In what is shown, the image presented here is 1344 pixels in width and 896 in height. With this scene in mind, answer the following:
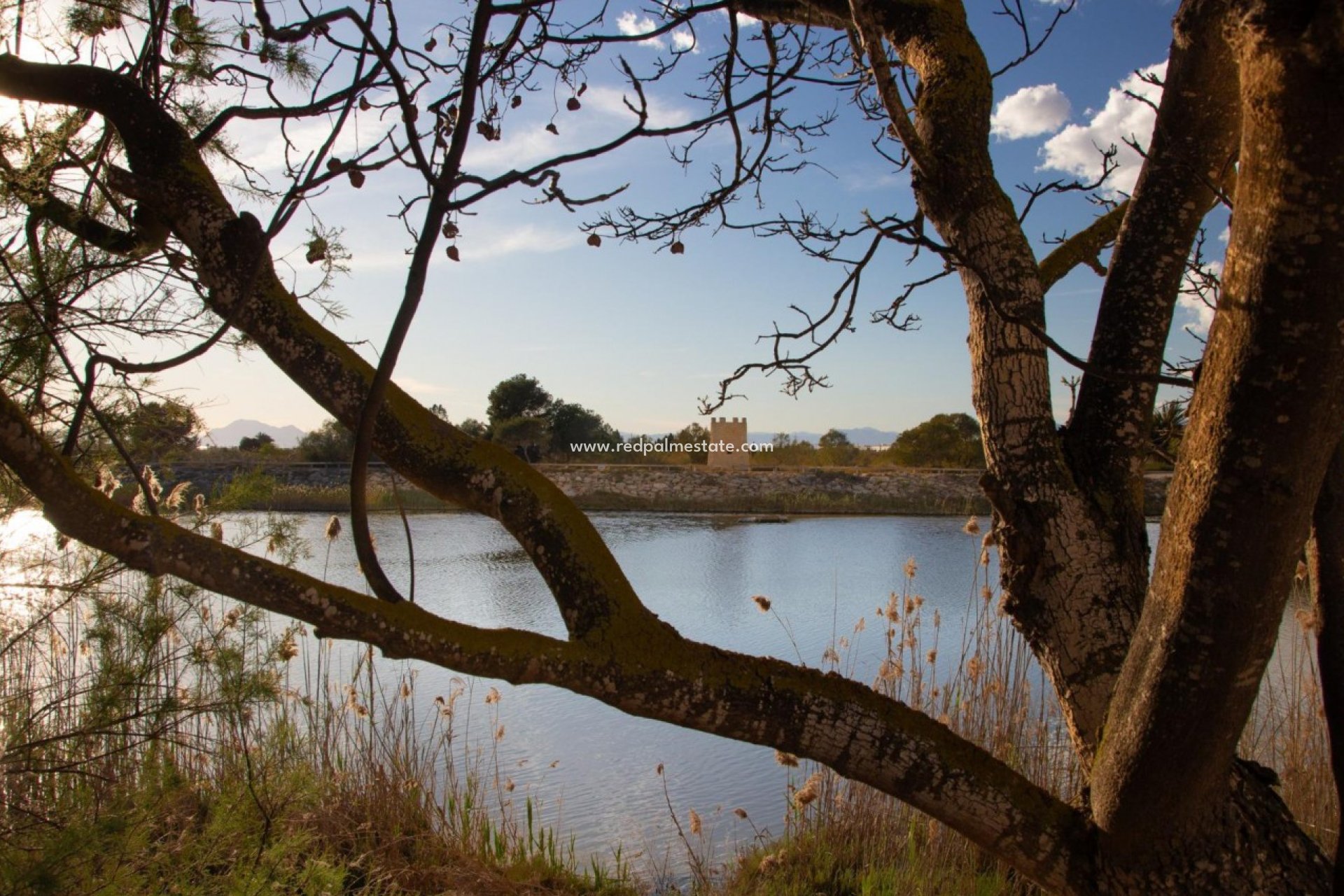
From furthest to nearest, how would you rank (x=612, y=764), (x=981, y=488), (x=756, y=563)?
(x=756, y=563), (x=612, y=764), (x=981, y=488)

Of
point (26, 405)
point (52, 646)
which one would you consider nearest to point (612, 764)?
point (52, 646)

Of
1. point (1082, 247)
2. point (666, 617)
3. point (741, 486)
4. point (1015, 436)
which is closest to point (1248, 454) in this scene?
point (1015, 436)

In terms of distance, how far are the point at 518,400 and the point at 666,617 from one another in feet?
38.2

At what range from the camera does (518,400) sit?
16.2 m

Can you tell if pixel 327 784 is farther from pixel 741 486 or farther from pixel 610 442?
pixel 610 442

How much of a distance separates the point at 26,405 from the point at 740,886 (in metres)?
2.12

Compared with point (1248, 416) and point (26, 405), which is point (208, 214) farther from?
point (1248, 416)

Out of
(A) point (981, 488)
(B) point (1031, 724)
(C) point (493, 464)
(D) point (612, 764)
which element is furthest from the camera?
(D) point (612, 764)

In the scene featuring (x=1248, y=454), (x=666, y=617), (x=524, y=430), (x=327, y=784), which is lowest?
(x=327, y=784)

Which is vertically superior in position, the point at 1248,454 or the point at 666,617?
the point at 1248,454

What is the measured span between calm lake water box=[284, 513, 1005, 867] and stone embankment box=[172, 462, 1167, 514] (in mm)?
1646

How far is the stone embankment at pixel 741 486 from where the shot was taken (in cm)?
1078

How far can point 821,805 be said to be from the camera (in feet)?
9.46

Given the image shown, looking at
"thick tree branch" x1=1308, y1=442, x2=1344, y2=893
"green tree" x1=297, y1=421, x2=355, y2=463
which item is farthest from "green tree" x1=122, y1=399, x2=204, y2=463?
"green tree" x1=297, y1=421, x2=355, y2=463
